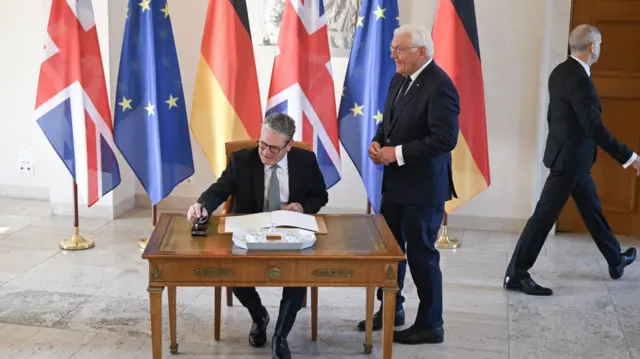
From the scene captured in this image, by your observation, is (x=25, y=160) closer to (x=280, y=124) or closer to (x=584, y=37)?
(x=280, y=124)

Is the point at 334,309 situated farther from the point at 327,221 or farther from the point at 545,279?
the point at 545,279

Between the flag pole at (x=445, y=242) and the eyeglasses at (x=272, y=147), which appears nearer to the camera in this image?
the eyeglasses at (x=272, y=147)

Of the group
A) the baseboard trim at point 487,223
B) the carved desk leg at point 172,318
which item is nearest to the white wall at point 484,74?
the baseboard trim at point 487,223

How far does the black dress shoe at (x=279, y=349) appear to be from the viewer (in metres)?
3.32

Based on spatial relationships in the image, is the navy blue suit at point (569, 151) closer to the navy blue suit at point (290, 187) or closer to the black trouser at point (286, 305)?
the navy blue suit at point (290, 187)

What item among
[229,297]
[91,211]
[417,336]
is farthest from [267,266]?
[91,211]

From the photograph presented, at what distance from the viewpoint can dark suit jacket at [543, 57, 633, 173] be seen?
3.96m

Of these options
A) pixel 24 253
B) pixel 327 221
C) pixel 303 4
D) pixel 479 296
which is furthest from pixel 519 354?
pixel 24 253

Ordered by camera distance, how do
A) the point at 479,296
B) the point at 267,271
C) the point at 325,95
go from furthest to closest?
the point at 325,95 → the point at 479,296 → the point at 267,271

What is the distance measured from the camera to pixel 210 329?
3.74 m

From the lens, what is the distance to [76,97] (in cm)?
490

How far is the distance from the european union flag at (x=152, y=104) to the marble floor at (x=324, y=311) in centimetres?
56

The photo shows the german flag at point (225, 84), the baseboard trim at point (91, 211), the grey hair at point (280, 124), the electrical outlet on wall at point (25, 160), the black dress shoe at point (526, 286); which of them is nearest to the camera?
the grey hair at point (280, 124)

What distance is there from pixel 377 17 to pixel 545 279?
6.09 feet
